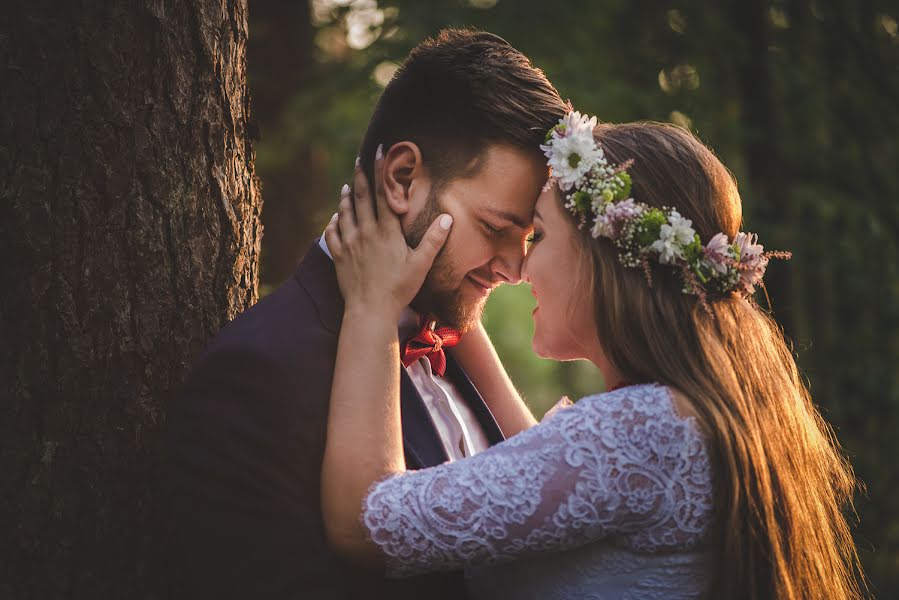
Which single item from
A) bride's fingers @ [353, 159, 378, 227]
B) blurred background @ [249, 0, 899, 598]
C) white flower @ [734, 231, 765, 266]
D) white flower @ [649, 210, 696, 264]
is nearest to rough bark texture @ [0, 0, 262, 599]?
bride's fingers @ [353, 159, 378, 227]

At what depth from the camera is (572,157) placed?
238 centimetres

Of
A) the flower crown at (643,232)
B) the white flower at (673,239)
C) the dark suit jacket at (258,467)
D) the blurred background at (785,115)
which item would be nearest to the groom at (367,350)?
the dark suit jacket at (258,467)

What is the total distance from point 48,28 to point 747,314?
216 centimetres

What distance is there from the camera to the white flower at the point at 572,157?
2314 millimetres

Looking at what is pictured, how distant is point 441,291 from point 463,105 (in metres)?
0.66

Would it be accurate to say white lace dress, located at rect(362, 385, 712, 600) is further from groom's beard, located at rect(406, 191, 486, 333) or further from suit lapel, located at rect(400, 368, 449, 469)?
groom's beard, located at rect(406, 191, 486, 333)

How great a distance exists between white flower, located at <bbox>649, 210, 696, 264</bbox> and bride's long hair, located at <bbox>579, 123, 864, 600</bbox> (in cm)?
11

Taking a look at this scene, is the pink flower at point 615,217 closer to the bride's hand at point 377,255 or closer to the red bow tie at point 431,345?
the bride's hand at point 377,255

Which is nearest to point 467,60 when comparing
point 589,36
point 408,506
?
point 408,506

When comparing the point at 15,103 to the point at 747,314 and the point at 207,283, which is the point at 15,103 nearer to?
the point at 207,283

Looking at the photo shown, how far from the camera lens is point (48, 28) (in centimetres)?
207

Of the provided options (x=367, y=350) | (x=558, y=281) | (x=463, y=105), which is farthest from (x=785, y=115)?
(x=367, y=350)

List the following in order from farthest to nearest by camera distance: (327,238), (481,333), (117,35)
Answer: (481,333) → (327,238) → (117,35)

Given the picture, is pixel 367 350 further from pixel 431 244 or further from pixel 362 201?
pixel 362 201
